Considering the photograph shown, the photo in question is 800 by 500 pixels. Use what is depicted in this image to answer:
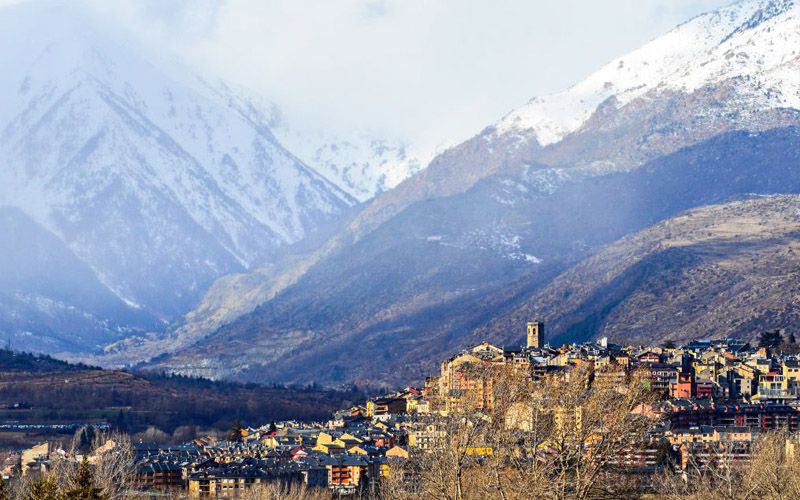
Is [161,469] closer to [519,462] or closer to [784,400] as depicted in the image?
[784,400]

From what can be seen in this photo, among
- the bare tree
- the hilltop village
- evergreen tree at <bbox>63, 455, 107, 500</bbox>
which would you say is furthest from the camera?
the hilltop village

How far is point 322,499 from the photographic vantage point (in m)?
122

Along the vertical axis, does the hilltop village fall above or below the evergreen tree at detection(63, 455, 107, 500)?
above

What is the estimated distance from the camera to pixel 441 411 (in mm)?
96312

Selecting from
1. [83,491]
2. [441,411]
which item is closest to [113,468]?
[441,411]

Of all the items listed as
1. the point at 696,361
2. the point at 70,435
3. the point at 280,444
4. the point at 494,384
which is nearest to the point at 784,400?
the point at 696,361

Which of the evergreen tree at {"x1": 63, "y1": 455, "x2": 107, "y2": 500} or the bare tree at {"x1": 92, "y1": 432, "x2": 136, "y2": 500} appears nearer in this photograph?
the evergreen tree at {"x1": 63, "y1": 455, "x2": 107, "y2": 500}

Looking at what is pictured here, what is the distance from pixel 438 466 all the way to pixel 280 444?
9516 cm

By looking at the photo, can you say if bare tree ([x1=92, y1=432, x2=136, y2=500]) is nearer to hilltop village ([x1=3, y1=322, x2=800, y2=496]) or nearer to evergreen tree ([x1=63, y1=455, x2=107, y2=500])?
hilltop village ([x1=3, y1=322, x2=800, y2=496])

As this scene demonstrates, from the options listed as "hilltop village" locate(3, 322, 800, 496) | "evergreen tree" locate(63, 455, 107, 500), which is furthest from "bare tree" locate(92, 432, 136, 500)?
"evergreen tree" locate(63, 455, 107, 500)

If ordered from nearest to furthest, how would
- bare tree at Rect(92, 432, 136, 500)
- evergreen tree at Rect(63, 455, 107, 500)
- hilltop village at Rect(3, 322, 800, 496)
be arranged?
1. evergreen tree at Rect(63, 455, 107, 500)
2. bare tree at Rect(92, 432, 136, 500)
3. hilltop village at Rect(3, 322, 800, 496)

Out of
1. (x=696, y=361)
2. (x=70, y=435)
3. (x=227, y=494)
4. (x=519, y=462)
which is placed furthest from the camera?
(x=70, y=435)

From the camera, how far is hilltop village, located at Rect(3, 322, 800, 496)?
122500 millimetres

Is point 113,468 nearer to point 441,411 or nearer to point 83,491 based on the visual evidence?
point 441,411
